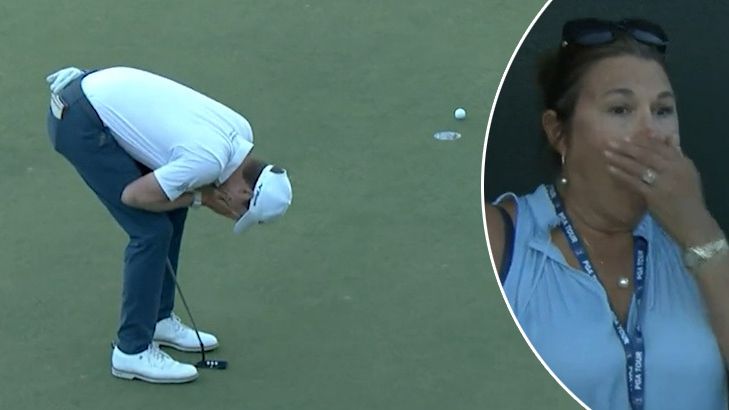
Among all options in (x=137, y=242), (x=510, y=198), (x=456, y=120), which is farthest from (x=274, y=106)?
(x=510, y=198)

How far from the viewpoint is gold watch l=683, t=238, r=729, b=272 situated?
4.14 ft

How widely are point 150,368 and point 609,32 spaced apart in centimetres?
310

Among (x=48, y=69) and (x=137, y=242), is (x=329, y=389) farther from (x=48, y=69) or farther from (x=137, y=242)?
(x=48, y=69)

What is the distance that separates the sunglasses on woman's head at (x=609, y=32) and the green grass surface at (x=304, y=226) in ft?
6.26

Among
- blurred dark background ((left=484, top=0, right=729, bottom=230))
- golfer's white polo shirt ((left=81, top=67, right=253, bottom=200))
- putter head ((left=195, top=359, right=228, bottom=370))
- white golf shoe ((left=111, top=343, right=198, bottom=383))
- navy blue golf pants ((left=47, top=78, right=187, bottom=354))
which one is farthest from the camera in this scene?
putter head ((left=195, top=359, right=228, bottom=370))

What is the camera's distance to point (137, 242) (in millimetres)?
3998

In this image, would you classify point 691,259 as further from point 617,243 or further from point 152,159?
point 152,159

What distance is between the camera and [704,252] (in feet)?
4.16

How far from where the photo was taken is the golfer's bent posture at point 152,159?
12.5 ft

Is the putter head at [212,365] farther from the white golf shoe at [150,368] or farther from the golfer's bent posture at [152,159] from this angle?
the golfer's bent posture at [152,159]

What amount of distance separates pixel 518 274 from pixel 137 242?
9.16ft

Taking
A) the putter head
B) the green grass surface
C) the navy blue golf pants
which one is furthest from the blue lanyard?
the putter head

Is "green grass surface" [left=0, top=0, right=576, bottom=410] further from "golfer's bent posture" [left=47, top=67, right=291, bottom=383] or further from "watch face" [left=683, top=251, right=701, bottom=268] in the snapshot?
"watch face" [left=683, top=251, right=701, bottom=268]

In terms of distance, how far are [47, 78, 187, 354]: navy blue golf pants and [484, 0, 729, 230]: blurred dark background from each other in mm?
2759
